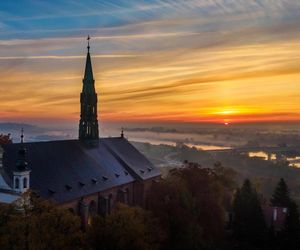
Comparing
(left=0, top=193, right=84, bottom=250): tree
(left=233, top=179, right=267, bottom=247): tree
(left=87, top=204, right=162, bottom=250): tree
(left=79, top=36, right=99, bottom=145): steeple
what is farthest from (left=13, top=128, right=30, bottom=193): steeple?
(left=233, top=179, right=267, bottom=247): tree

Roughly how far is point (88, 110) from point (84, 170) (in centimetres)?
1196

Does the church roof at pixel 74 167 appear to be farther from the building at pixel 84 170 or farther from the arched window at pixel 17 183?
the arched window at pixel 17 183

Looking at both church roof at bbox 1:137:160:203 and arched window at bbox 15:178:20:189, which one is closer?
arched window at bbox 15:178:20:189

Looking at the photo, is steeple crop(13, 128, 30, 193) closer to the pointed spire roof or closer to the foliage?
the foliage

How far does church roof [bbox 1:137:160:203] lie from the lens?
4606 centimetres

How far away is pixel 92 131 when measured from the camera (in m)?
63.2

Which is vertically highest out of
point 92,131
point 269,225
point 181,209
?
point 92,131

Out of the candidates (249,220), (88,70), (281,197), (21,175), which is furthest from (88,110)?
(281,197)

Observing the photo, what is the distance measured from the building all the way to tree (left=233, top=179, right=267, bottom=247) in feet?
47.8

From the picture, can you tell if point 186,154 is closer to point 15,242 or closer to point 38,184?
point 38,184

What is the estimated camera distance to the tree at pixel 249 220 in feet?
191

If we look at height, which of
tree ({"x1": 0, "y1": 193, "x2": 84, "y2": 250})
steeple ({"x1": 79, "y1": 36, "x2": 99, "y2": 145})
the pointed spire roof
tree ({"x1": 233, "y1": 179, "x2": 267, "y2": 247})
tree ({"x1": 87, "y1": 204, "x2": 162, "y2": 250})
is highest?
the pointed spire roof

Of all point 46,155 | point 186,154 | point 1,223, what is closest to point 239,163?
point 186,154

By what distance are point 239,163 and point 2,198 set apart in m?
138
